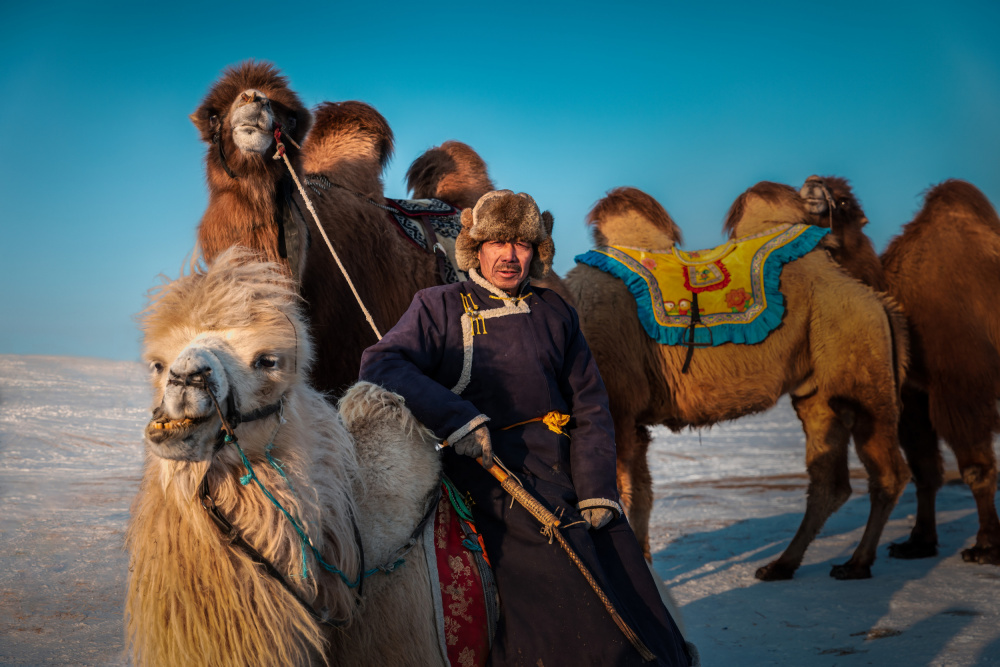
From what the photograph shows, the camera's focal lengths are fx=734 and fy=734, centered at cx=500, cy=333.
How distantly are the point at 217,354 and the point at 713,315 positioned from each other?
14.6 feet

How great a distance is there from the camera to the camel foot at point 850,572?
511cm

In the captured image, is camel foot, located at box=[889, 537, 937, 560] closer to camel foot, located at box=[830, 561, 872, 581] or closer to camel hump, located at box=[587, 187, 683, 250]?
camel foot, located at box=[830, 561, 872, 581]

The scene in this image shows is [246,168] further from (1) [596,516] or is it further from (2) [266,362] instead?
(1) [596,516]

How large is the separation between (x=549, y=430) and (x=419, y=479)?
475mm

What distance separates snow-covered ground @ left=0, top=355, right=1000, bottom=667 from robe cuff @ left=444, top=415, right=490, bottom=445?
0.77 m

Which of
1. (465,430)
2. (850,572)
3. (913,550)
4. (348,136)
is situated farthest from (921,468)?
(465,430)

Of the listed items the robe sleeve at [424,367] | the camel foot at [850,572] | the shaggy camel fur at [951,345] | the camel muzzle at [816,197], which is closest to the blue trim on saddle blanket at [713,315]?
the camel muzzle at [816,197]

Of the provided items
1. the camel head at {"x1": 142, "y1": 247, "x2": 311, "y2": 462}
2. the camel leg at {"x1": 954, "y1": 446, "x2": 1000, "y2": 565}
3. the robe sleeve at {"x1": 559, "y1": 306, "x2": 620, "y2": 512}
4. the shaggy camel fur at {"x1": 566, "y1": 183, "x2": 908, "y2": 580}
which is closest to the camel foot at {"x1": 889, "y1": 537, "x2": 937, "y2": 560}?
the camel leg at {"x1": 954, "y1": 446, "x2": 1000, "y2": 565}

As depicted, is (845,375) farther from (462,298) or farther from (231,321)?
(231,321)

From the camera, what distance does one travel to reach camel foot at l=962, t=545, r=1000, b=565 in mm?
5359

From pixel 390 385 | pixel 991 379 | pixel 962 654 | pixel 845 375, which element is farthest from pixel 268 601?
pixel 991 379

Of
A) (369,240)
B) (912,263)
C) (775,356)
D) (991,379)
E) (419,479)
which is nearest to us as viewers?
(419,479)

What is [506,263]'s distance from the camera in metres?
2.42

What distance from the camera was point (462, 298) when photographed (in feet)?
7.83
